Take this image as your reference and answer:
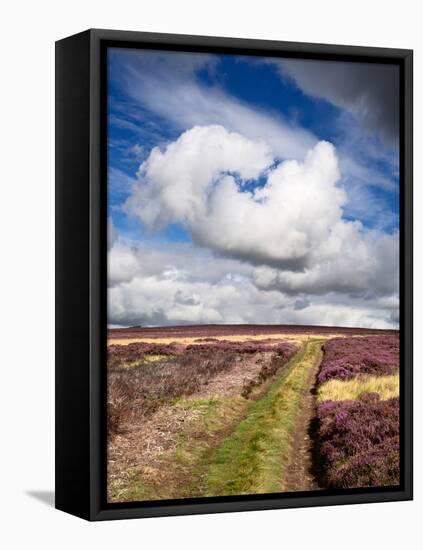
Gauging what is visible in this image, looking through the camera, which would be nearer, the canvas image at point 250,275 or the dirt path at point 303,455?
the canvas image at point 250,275

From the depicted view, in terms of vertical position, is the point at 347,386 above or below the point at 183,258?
below

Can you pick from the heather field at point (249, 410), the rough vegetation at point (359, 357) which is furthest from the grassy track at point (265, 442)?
the rough vegetation at point (359, 357)

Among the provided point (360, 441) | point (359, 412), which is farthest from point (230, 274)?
point (360, 441)

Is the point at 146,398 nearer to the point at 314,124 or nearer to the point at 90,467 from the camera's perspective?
the point at 90,467

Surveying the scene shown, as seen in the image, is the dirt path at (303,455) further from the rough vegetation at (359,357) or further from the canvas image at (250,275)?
the rough vegetation at (359,357)

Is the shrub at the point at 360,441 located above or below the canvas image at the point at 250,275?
below

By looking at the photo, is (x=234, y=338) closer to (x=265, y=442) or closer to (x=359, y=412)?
(x=265, y=442)

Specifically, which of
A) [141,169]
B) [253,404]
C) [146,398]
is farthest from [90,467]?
[141,169]
